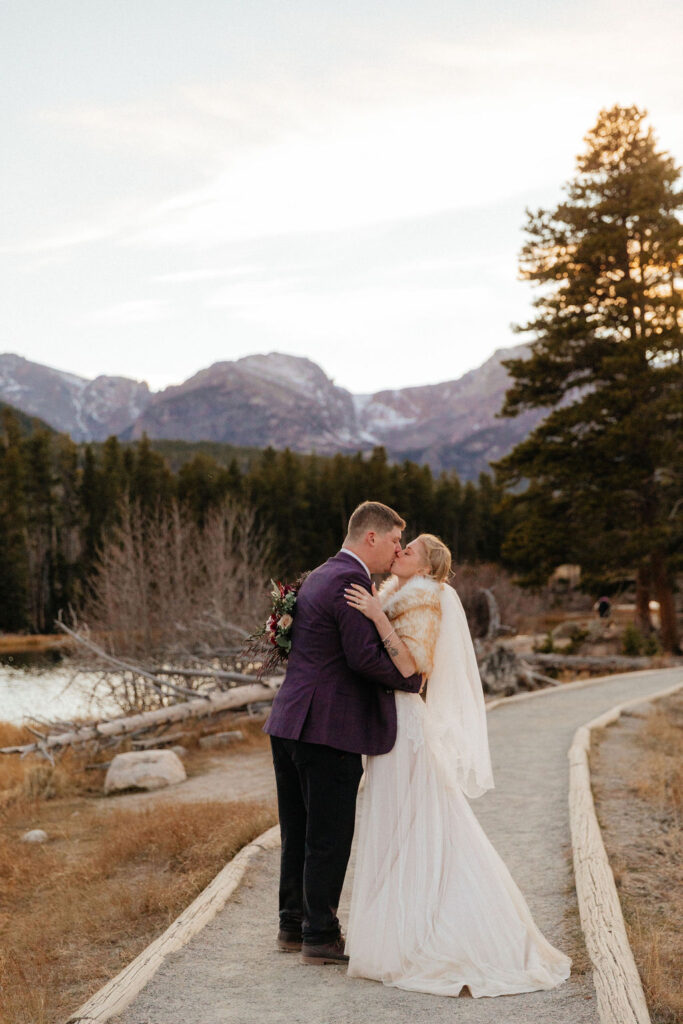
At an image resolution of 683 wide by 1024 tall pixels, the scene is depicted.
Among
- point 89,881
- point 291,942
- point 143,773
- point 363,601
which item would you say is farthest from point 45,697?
point 363,601

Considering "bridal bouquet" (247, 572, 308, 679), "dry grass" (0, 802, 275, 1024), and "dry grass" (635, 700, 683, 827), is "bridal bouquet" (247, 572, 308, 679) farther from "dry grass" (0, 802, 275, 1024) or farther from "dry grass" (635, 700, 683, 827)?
"dry grass" (635, 700, 683, 827)

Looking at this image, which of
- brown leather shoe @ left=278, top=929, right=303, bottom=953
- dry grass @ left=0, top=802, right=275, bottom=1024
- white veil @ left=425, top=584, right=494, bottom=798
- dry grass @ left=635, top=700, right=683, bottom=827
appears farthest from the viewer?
dry grass @ left=635, top=700, right=683, bottom=827

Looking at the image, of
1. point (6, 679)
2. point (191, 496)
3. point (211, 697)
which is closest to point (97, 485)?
point (191, 496)

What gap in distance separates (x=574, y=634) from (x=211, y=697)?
17.7m

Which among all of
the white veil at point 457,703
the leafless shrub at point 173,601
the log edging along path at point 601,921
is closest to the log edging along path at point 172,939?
the white veil at point 457,703

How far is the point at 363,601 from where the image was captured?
515 centimetres

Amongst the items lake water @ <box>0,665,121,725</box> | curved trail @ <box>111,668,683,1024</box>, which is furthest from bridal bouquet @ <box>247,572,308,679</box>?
lake water @ <box>0,665,121,725</box>

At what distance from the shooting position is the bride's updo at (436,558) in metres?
5.45

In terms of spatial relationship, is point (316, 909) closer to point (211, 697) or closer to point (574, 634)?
point (211, 697)

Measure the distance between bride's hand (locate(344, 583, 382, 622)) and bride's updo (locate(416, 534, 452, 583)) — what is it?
1.43 ft

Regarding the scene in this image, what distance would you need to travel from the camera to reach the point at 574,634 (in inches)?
1283

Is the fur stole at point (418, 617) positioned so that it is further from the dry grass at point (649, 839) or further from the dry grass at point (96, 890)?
the dry grass at point (96, 890)

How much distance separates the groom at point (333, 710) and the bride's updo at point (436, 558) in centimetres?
22

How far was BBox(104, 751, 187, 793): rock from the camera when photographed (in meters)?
13.7
